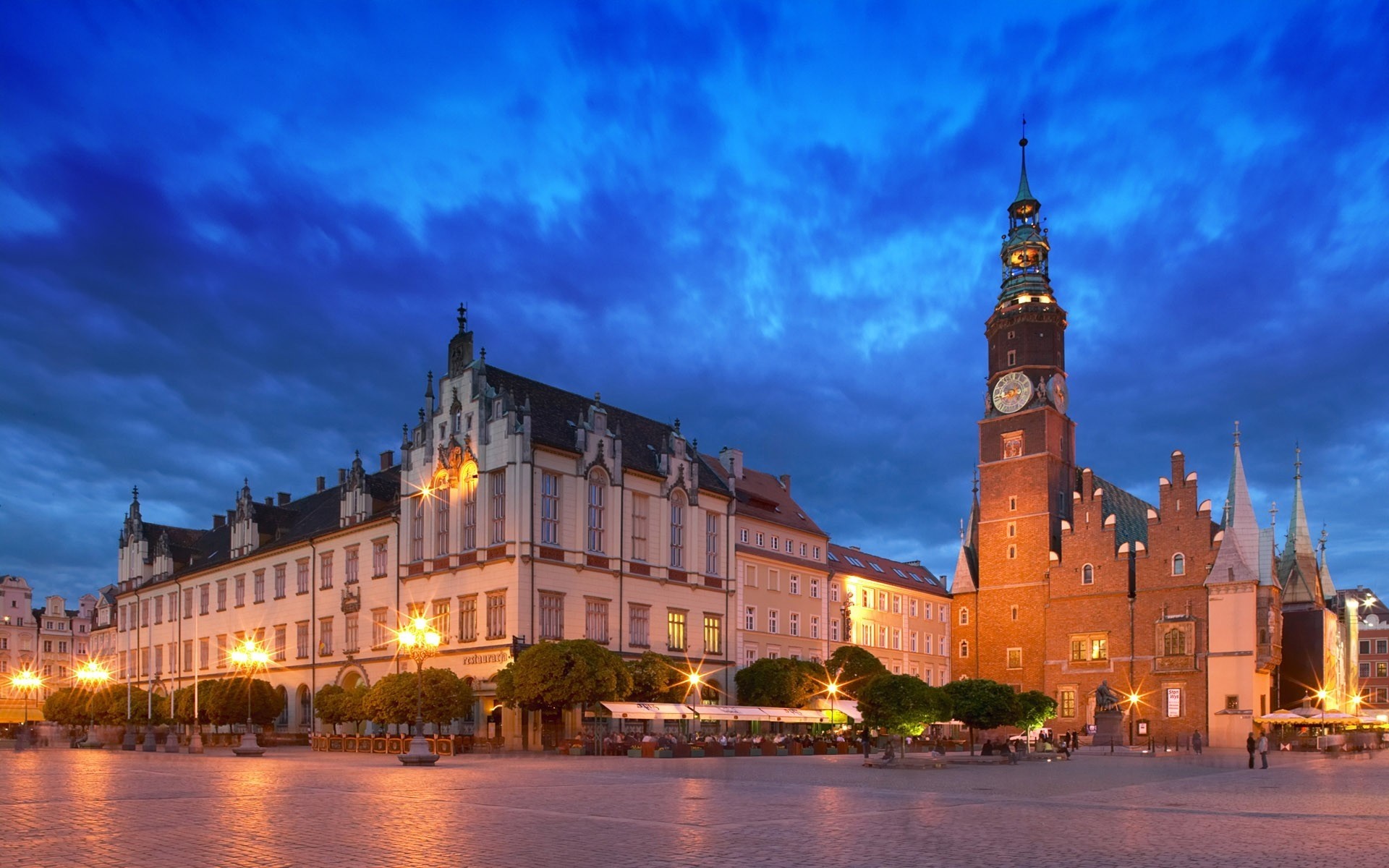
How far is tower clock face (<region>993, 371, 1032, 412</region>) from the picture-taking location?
312 ft

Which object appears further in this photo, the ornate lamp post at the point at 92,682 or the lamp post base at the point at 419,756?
the ornate lamp post at the point at 92,682

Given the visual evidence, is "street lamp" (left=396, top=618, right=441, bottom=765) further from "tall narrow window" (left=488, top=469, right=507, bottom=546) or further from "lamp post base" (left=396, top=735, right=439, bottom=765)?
"tall narrow window" (left=488, top=469, right=507, bottom=546)

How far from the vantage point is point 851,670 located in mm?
72438

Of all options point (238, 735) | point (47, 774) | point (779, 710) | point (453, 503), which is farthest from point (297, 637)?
point (47, 774)

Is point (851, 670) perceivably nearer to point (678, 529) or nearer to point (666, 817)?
point (678, 529)

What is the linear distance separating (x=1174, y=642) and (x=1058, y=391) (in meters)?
22.3

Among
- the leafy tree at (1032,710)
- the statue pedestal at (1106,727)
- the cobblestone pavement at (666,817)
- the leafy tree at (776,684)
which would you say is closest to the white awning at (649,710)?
the leafy tree at (776,684)

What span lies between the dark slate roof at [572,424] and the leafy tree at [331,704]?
17279mm

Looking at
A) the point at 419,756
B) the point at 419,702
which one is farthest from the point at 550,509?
the point at 419,756

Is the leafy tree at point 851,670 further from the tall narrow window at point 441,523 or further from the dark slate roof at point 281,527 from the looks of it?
the dark slate roof at point 281,527

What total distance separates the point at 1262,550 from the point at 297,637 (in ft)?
214

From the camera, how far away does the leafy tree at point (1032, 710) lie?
57.3 m

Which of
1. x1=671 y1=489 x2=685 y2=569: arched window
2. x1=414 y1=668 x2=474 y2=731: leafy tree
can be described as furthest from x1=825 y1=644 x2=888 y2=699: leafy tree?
x1=414 y1=668 x2=474 y2=731: leafy tree

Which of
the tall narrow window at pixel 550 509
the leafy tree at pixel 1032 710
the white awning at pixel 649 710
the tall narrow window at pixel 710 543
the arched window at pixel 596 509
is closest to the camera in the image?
the white awning at pixel 649 710
